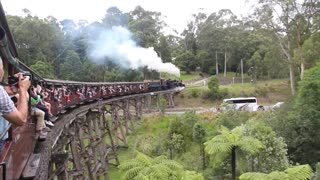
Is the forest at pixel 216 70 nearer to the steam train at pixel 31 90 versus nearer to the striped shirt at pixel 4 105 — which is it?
the steam train at pixel 31 90

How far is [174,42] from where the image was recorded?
194 ft

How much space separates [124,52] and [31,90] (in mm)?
29079

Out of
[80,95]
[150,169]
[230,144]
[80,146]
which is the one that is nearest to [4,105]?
[150,169]

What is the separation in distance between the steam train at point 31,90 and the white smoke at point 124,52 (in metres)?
3.18

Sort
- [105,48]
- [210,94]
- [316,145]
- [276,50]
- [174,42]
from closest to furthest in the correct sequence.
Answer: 1. [316,145]
2. [276,50]
3. [210,94]
4. [105,48]
5. [174,42]

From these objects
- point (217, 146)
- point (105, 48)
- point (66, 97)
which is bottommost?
point (217, 146)

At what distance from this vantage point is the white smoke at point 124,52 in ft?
112

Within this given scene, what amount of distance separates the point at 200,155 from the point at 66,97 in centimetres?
613

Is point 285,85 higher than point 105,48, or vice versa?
point 105,48

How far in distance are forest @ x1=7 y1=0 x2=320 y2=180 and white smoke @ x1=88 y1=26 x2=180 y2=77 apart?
188mm

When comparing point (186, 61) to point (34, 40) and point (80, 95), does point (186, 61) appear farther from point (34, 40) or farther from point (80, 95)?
point (80, 95)

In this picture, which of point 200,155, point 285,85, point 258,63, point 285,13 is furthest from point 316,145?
point 258,63

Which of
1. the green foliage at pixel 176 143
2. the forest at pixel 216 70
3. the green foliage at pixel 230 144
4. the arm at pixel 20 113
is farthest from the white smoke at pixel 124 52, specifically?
the arm at pixel 20 113

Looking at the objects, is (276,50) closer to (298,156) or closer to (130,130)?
(130,130)
